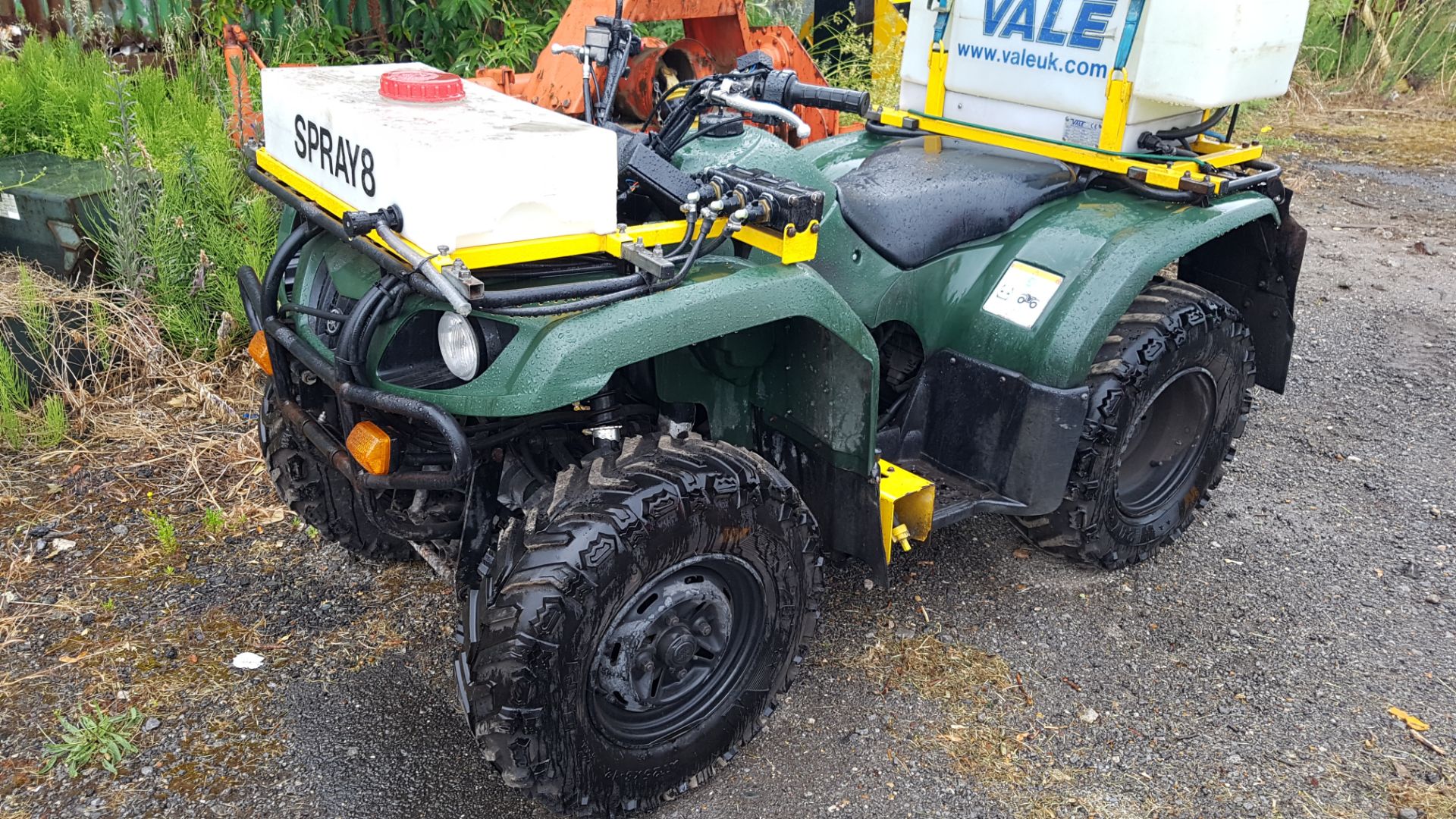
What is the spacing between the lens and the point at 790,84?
2.92m

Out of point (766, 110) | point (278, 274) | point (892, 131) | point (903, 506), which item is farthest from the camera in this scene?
point (892, 131)

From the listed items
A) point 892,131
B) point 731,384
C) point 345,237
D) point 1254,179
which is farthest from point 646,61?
point 345,237

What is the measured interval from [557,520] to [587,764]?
1.80 ft

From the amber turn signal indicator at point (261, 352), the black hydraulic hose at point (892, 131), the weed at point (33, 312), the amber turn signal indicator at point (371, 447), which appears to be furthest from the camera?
the weed at point (33, 312)

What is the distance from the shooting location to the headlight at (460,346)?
2.22 metres

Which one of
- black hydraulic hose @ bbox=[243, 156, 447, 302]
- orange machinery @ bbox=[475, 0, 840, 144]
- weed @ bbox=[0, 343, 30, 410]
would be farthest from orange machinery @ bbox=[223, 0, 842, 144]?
black hydraulic hose @ bbox=[243, 156, 447, 302]

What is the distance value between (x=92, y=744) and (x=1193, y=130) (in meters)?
3.37

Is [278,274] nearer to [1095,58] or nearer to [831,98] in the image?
[831,98]

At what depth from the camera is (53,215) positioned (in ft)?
14.4

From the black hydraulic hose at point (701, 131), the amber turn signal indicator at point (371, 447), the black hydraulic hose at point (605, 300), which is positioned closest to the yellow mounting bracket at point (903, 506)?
the black hydraulic hose at point (605, 300)

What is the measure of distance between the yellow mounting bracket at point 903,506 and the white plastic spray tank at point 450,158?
103cm

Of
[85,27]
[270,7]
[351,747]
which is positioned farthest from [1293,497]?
[85,27]

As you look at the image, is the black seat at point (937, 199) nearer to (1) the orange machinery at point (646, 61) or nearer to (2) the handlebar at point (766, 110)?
(2) the handlebar at point (766, 110)

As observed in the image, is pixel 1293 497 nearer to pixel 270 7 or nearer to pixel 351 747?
pixel 351 747
